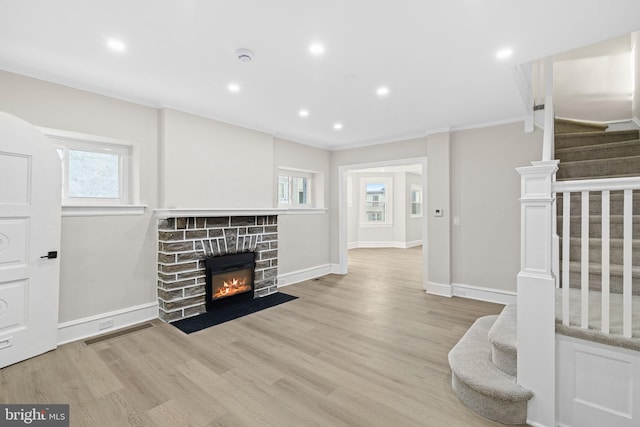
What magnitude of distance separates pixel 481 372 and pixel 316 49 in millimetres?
2635

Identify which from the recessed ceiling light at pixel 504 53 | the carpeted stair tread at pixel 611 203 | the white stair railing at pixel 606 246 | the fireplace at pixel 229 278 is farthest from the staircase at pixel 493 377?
the fireplace at pixel 229 278

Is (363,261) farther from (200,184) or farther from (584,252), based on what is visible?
(584,252)

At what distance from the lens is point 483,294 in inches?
170

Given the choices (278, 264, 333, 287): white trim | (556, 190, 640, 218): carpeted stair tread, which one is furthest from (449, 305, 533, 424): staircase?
(278, 264, 333, 287): white trim

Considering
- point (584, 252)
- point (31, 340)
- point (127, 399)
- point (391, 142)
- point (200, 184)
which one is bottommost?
point (127, 399)

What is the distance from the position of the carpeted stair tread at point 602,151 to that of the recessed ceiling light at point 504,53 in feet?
5.62

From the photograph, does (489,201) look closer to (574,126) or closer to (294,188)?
(574,126)

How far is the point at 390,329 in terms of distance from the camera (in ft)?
10.8

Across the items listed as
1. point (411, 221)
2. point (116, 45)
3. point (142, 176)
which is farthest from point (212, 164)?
point (411, 221)

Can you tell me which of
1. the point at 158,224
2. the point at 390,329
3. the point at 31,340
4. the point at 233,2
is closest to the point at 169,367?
the point at 31,340

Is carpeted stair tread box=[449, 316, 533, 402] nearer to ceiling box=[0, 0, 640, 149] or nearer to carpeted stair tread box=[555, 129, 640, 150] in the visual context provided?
ceiling box=[0, 0, 640, 149]

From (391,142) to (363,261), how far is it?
337cm
